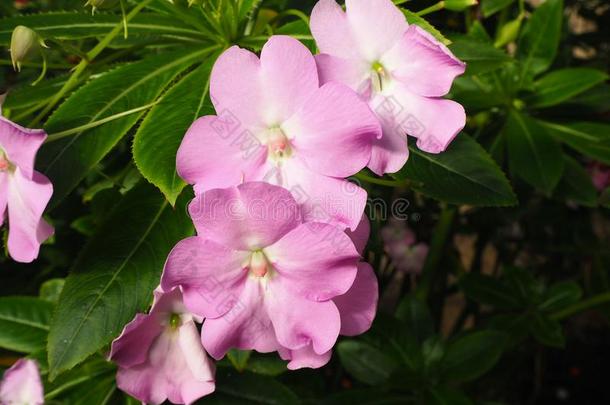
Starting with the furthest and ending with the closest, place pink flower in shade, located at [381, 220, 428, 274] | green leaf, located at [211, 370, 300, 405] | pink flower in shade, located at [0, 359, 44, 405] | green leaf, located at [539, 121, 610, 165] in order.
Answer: pink flower in shade, located at [381, 220, 428, 274]
green leaf, located at [539, 121, 610, 165]
green leaf, located at [211, 370, 300, 405]
pink flower in shade, located at [0, 359, 44, 405]

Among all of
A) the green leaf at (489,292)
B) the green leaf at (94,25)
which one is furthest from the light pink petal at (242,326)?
the green leaf at (489,292)

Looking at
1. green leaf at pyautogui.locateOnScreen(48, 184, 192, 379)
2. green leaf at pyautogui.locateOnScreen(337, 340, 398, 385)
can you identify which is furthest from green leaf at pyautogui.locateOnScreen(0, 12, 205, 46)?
green leaf at pyautogui.locateOnScreen(337, 340, 398, 385)

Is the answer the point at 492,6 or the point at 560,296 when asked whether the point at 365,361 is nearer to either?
the point at 560,296

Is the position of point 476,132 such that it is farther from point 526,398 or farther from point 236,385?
point 526,398

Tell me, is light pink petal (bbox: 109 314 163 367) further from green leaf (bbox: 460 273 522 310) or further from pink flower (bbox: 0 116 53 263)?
green leaf (bbox: 460 273 522 310)

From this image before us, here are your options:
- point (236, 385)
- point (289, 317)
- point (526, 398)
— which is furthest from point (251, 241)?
point (526, 398)

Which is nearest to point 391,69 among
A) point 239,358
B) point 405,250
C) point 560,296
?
point 239,358
